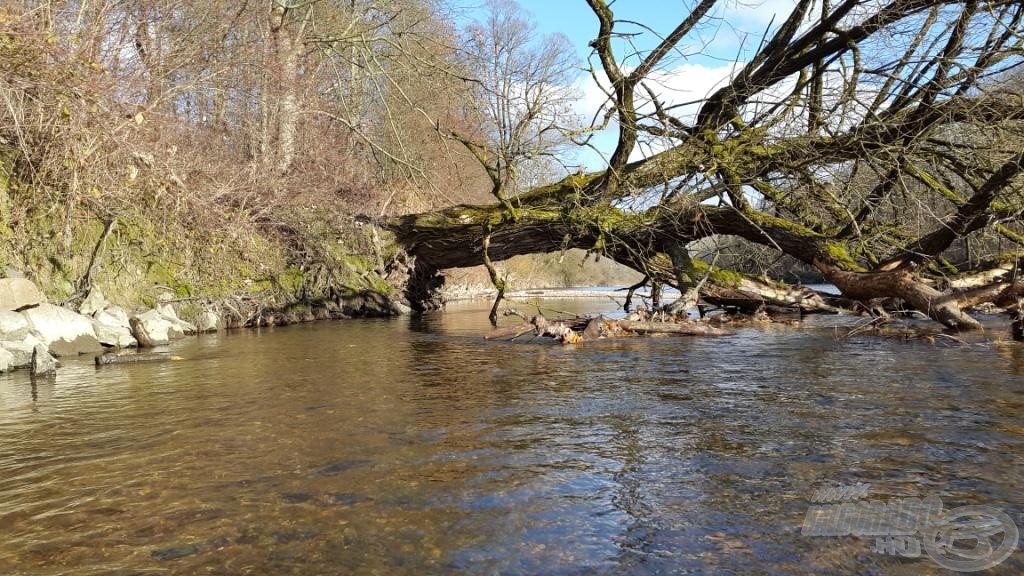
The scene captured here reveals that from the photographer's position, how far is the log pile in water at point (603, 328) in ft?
34.5

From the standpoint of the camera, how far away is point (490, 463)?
152 inches

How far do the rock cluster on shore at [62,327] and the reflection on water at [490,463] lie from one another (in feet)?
1.96

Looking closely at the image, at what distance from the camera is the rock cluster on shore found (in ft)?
25.4

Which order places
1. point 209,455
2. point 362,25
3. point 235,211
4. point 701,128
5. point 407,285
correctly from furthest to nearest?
point 362,25 < point 407,285 < point 235,211 < point 701,128 < point 209,455

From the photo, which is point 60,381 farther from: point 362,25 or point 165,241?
point 362,25

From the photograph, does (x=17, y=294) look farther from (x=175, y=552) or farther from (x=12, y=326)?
(x=175, y=552)

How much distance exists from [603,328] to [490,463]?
7130mm

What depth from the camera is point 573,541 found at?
9.16 ft

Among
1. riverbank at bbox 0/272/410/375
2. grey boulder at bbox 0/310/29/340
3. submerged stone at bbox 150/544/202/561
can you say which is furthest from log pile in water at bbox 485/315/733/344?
submerged stone at bbox 150/544/202/561

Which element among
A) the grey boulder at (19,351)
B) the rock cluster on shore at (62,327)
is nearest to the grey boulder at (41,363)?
the rock cluster on shore at (62,327)

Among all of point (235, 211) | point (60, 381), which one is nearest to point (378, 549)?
point (60, 381)

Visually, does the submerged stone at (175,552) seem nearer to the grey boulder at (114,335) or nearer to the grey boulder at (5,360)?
the grey boulder at (5,360)

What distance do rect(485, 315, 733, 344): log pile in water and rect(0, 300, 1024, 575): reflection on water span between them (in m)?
3.17

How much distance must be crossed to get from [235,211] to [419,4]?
330 inches
